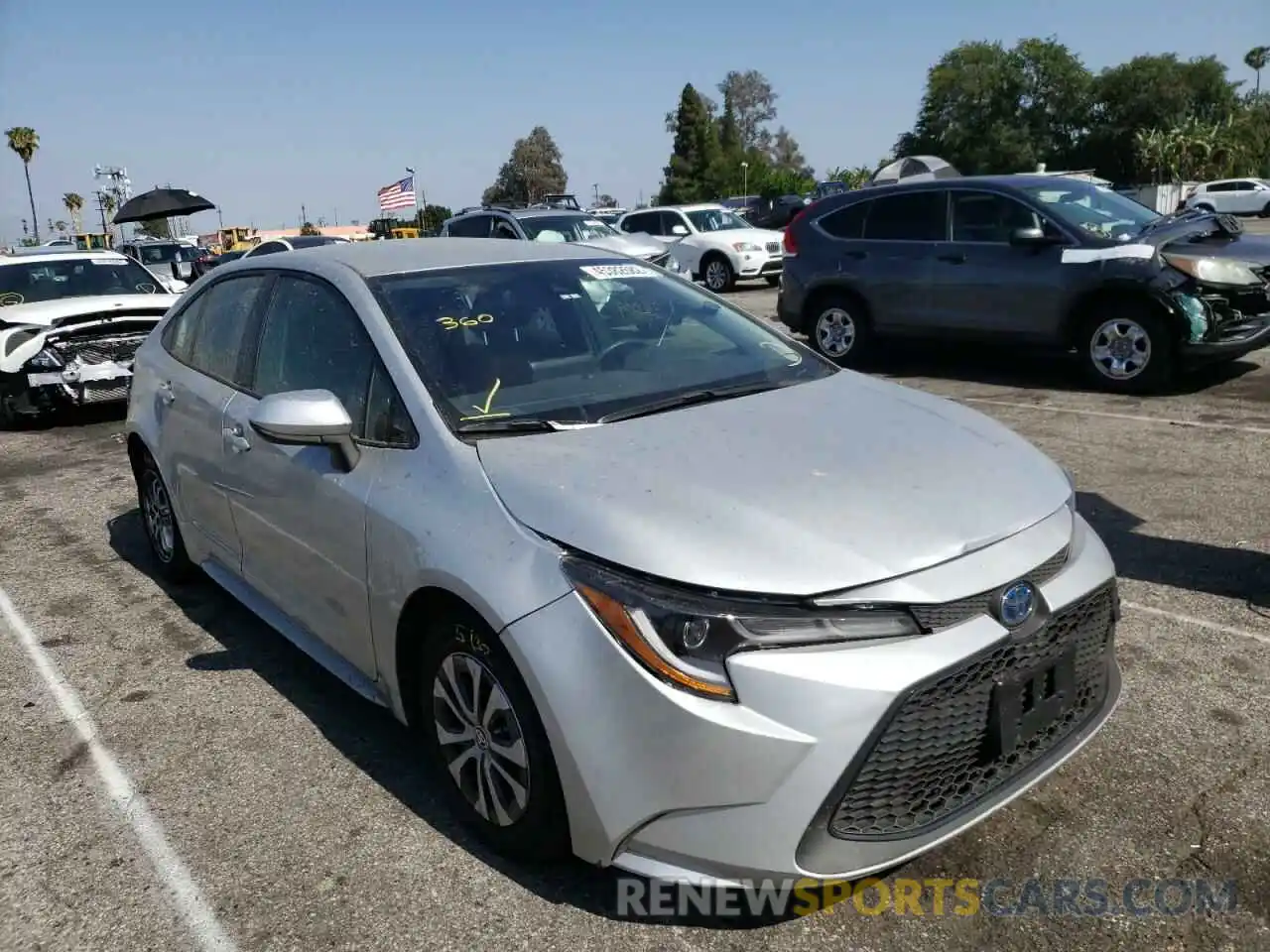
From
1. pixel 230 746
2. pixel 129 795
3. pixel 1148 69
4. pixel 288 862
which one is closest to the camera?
pixel 288 862

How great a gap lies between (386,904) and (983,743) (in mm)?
1507

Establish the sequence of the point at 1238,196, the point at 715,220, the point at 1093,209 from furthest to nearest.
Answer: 1. the point at 1238,196
2. the point at 715,220
3. the point at 1093,209

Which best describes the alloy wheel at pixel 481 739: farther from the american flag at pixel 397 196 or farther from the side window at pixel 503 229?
the american flag at pixel 397 196

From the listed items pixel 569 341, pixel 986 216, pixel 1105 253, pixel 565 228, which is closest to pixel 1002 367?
pixel 986 216

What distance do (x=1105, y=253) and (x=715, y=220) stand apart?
502 inches

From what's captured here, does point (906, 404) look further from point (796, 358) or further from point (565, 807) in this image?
point (565, 807)

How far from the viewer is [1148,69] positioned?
65.8m

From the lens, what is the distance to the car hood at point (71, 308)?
8.98 meters

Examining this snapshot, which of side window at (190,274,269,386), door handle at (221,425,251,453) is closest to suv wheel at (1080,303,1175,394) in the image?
side window at (190,274,269,386)

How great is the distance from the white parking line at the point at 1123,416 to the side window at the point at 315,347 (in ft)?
18.8

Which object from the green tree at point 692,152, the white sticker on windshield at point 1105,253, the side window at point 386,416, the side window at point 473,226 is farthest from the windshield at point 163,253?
the green tree at point 692,152

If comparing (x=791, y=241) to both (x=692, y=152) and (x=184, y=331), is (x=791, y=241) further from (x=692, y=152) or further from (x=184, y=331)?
(x=692, y=152)

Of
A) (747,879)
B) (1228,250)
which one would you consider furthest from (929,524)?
(1228,250)

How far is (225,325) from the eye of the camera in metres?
4.18
